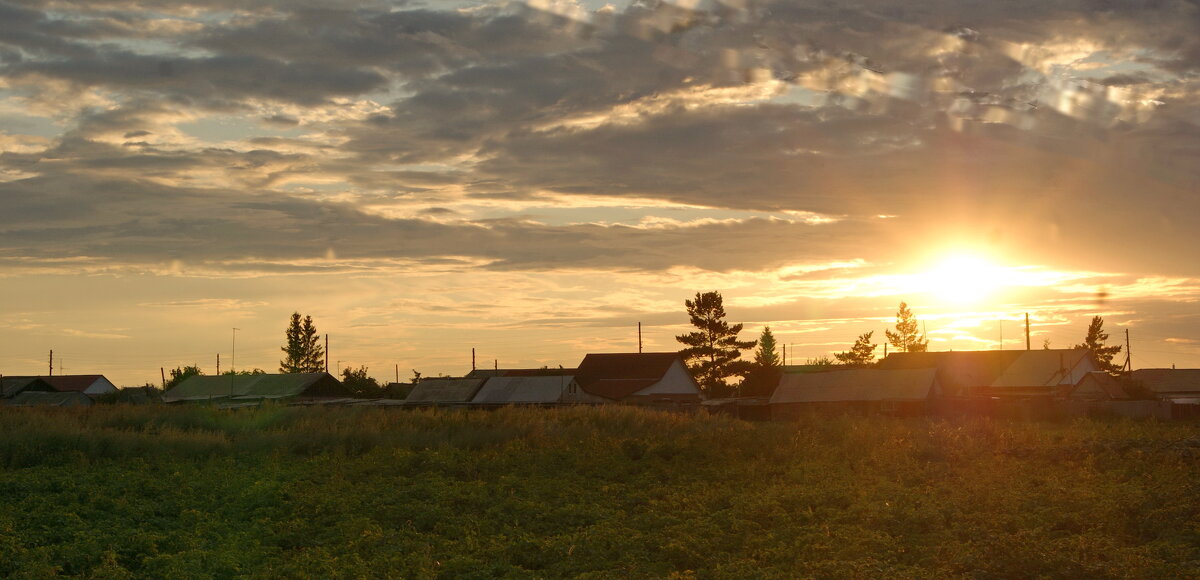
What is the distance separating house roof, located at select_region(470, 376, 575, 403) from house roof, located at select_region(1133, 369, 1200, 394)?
4842cm

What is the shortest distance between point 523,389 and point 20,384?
47067mm

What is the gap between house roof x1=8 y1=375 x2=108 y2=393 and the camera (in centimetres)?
9357

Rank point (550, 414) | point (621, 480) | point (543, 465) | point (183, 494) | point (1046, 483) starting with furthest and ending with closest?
point (550, 414) → point (543, 465) → point (621, 480) → point (1046, 483) → point (183, 494)

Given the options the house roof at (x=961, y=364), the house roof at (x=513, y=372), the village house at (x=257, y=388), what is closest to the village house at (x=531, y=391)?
the village house at (x=257, y=388)

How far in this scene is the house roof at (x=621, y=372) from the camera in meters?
67.5

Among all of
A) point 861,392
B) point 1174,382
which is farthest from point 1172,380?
point 861,392

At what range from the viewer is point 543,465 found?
1029 inches

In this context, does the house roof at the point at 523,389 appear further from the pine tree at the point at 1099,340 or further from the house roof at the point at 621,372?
the pine tree at the point at 1099,340

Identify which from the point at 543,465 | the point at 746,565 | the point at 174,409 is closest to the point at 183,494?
the point at 543,465

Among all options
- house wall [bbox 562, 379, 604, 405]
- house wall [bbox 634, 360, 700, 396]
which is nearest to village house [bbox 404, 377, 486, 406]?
house wall [bbox 562, 379, 604, 405]

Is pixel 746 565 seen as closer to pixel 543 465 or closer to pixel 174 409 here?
pixel 543 465

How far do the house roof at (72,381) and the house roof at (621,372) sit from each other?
4762 cm

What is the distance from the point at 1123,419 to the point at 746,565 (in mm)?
36041

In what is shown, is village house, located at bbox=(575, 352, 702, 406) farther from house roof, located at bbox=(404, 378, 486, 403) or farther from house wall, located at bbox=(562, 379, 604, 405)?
house roof, located at bbox=(404, 378, 486, 403)
